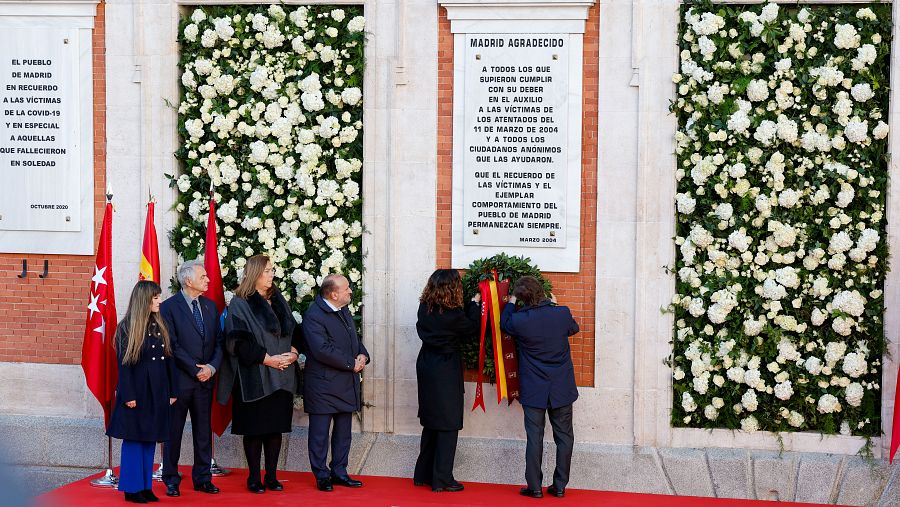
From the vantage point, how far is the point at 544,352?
791 centimetres

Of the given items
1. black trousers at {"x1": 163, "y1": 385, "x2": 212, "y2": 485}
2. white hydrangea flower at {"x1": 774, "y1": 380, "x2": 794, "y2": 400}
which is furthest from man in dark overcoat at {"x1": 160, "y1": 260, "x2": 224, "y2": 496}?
white hydrangea flower at {"x1": 774, "y1": 380, "x2": 794, "y2": 400}

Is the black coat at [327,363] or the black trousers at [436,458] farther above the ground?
the black coat at [327,363]

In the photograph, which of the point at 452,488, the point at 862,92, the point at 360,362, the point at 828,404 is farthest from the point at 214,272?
the point at 862,92

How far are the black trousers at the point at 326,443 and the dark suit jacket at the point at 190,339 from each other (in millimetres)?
872

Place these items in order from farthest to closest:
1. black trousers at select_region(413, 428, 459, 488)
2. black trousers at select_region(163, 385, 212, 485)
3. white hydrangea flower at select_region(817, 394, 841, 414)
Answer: white hydrangea flower at select_region(817, 394, 841, 414), black trousers at select_region(413, 428, 459, 488), black trousers at select_region(163, 385, 212, 485)

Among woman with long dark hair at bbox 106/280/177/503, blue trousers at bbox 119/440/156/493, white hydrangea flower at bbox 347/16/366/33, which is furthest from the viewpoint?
white hydrangea flower at bbox 347/16/366/33

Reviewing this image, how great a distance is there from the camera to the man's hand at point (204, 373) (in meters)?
7.91

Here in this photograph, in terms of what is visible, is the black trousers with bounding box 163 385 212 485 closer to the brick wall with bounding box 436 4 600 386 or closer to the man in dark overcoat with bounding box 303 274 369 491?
the man in dark overcoat with bounding box 303 274 369 491

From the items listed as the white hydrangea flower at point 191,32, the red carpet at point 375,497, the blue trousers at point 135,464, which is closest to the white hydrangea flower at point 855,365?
the red carpet at point 375,497

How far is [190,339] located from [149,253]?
1.14 meters

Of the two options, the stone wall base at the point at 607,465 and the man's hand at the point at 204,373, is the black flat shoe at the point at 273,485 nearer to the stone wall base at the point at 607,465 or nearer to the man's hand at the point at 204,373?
the stone wall base at the point at 607,465

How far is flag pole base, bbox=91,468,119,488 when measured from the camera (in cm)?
841

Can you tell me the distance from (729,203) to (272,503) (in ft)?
13.8

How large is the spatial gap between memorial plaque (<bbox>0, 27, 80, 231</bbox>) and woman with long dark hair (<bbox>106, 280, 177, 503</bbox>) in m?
2.35
